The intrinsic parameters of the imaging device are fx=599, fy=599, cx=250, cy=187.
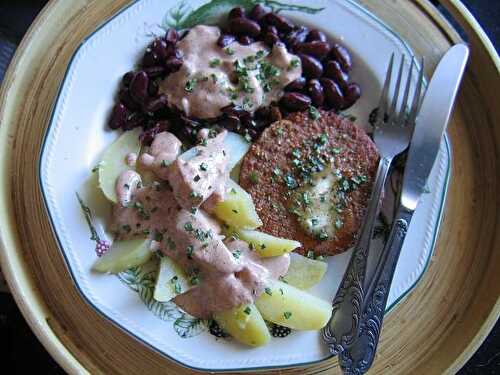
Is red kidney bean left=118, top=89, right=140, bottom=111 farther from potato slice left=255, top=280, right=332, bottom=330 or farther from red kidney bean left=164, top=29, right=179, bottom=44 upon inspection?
potato slice left=255, top=280, right=332, bottom=330

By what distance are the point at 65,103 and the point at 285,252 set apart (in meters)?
1.07

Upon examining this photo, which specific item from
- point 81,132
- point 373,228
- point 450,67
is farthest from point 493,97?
point 81,132

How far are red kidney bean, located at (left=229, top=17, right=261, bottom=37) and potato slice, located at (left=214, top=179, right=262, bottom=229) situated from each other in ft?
2.28

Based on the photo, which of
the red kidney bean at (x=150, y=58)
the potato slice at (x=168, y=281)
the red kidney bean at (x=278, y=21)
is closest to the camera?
the potato slice at (x=168, y=281)

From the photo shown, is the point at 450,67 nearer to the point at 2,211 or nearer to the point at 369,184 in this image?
the point at 369,184

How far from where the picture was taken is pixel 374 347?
7.83ft

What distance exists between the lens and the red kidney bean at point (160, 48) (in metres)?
2.52

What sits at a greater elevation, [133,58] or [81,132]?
[133,58]

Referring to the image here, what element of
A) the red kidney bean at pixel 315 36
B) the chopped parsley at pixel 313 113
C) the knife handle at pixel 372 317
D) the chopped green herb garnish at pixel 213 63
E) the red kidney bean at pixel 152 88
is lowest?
the knife handle at pixel 372 317

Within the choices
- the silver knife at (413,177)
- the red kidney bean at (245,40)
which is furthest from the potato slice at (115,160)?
the silver knife at (413,177)

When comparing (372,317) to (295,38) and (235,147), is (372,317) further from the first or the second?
(295,38)

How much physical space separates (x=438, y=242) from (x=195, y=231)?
1108 millimetres

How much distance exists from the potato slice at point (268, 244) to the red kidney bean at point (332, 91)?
2.18 ft

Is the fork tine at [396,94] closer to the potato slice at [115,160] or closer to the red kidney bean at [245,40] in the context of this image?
the red kidney bean at [245,40]
